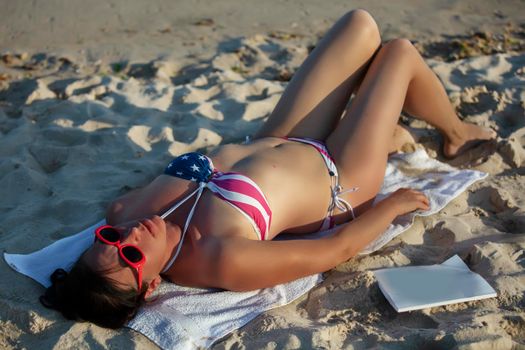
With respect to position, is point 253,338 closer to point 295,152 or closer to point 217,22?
point 295,152

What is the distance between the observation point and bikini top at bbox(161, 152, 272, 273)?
9.31 ft

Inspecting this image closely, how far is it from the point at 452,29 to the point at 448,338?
4910mm

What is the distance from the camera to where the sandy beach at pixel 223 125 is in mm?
2645

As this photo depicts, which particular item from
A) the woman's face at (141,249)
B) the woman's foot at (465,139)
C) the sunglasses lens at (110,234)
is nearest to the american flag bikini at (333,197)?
the woman's face at (141,249)

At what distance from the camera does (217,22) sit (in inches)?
272

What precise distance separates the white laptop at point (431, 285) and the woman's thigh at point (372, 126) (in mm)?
550

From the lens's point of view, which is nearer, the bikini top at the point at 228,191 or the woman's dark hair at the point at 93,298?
the woman's dark hair at the point at 93,298

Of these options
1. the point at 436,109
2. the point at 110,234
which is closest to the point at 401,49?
the point at 436,109

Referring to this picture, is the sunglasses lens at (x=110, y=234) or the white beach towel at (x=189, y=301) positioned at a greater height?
the sunglasses lens at (x=110, y=234)

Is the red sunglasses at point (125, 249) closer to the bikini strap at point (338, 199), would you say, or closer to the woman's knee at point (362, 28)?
the bikini strap at point (338, 199)

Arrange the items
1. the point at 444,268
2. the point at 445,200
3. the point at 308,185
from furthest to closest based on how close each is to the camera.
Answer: the point at 445,200 < the point at 308,185 < the point at 444,268

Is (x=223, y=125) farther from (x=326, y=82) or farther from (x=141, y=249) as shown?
(x=141, y=249)

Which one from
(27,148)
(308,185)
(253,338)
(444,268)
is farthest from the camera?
(27,148)

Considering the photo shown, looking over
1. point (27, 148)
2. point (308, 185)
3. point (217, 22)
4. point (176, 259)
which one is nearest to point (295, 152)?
point (308, 185)
